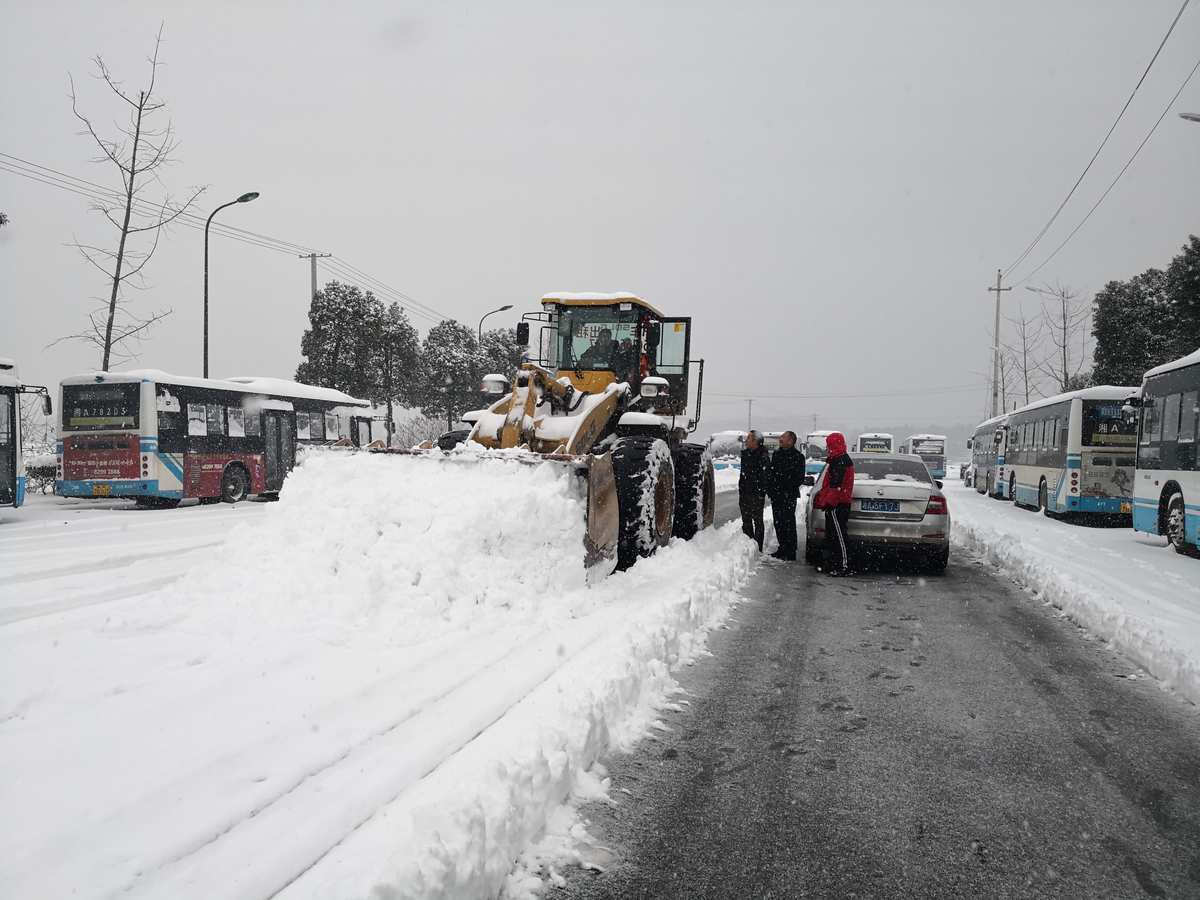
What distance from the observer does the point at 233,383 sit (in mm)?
19344

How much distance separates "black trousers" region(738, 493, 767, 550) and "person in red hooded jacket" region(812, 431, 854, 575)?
4.41ft

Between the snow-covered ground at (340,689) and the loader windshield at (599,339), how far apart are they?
2.78 m

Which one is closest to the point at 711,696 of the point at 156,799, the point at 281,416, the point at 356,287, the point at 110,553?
the point at 156,799

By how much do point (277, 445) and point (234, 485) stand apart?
176 centimetres

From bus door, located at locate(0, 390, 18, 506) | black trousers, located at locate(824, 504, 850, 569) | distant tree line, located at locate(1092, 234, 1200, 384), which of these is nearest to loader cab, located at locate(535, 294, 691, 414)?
black trousers, located at locate(824, 504, 850, 569)

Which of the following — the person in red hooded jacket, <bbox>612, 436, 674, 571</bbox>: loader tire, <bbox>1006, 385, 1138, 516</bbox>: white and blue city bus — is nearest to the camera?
<bbox>612, 436, 674, 571</bbox>: loader tire

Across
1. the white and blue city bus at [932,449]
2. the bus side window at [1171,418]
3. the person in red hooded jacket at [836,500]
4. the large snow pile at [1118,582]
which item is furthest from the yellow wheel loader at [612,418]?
the white and blue city bus at [932,449]

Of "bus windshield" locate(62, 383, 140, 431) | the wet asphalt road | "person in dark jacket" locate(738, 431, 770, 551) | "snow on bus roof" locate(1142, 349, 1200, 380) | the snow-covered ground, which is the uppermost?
"snow on bus roof" locate(1142, 349, 1200, 380)

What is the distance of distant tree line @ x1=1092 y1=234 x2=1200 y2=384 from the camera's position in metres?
30.9

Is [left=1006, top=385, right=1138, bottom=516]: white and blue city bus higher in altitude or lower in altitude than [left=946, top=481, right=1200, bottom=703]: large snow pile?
higher

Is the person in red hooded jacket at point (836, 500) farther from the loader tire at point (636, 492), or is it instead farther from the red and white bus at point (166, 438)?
the red and white bus at point (166, 438)

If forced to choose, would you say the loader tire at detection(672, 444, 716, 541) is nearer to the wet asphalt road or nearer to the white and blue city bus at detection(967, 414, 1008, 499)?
the wet asphalt road

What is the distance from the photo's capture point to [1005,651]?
6.11 metres

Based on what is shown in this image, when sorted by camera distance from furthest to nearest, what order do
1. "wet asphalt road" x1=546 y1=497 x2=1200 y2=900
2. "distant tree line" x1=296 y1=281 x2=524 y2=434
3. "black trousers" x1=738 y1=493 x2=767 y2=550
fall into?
"distant tree line" x1=296 y1=281 x2=524 y2=434
"black trousers" x1=738 y1=493 x2=767 y2=550
"wet asphalt road" x1=546 y1=497 x2=1200 y2=900
